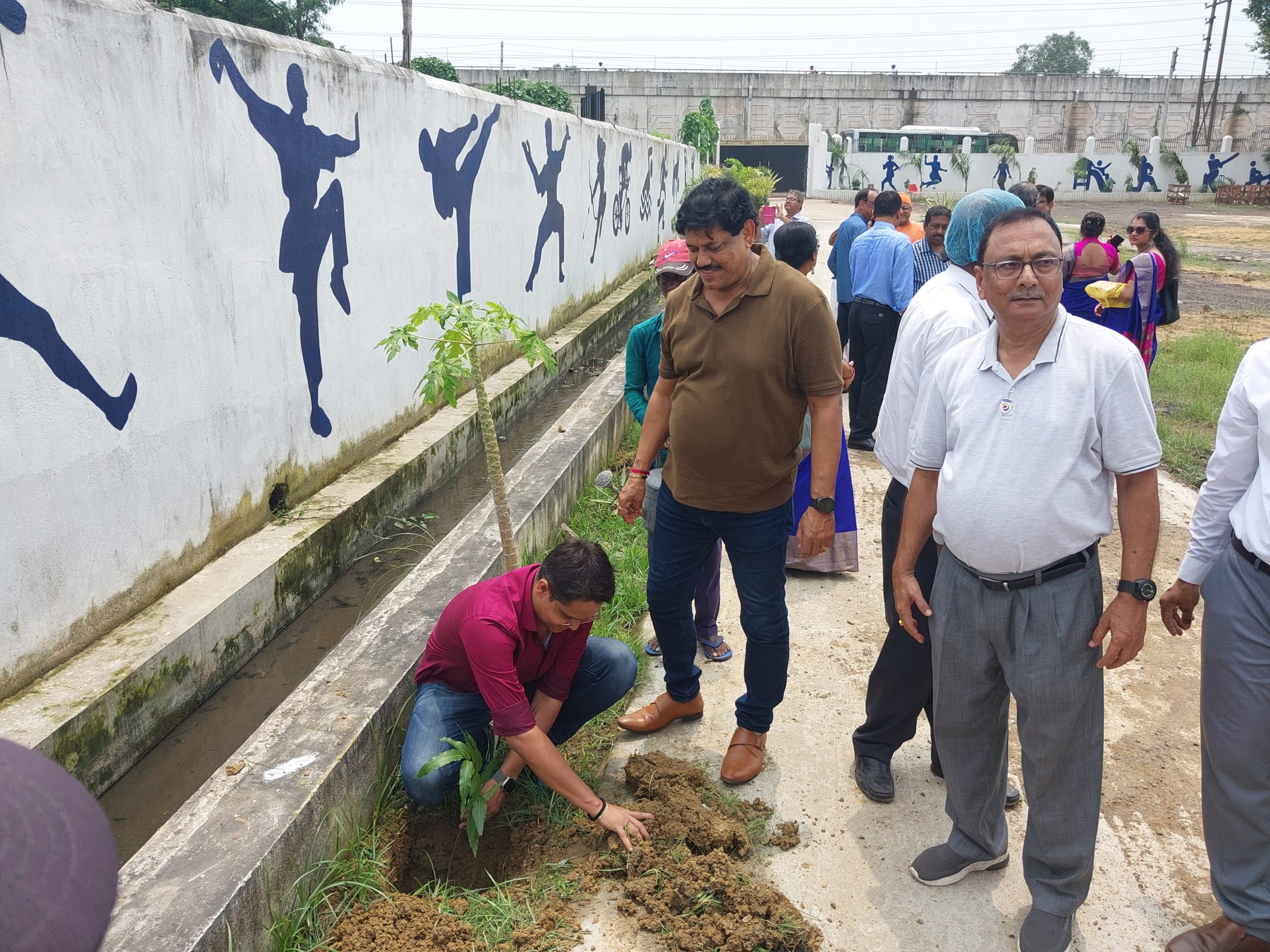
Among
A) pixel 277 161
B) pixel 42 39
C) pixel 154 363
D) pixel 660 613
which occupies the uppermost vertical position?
pixel 42 39

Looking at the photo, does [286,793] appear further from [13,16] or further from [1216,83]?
[1216,83]

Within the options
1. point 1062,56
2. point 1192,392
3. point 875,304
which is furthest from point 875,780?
point 1062,56

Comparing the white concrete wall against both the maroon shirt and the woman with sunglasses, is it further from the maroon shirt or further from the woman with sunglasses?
the woman with sunglasses

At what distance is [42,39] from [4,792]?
9.83 ft

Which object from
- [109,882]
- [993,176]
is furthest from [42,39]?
[993,176]

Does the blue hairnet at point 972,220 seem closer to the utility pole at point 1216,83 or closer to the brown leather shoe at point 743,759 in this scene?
the brown leather shoe at point 743,759

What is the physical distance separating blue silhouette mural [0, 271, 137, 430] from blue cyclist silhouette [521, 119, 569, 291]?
18.0ft

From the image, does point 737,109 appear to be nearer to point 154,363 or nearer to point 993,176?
point 993,176

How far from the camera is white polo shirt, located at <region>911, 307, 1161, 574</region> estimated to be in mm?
2053

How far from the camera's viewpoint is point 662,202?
19.3m

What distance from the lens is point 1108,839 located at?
8.84ft

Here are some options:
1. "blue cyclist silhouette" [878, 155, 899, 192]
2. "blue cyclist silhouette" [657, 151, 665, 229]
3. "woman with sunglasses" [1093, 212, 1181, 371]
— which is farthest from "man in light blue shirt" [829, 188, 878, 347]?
"blue cyclist silhouette" [878, 155, 899, 192]

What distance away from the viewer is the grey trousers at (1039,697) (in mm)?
2174

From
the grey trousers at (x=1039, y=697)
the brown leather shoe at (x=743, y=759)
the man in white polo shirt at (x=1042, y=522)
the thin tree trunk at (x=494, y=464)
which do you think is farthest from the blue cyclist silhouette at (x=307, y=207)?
the grey trousers at (x=1039, y=697)
